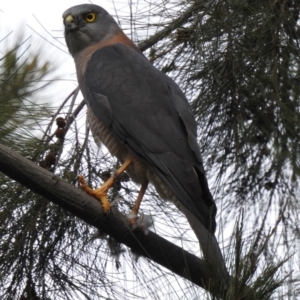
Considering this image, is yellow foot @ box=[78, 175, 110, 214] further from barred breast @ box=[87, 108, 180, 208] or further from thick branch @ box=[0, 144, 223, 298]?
barred breast @ box=[87, 108, 180, 208]

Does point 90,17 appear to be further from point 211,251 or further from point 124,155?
point 211,251

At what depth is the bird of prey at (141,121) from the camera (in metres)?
3.39

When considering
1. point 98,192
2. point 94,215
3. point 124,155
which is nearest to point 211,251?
point 94,215

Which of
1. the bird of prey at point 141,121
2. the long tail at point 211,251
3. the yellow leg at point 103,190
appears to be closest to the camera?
the long tail at point 211,251

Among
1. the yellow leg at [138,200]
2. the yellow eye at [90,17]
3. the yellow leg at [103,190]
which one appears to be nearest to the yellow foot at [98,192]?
the yellow leg at [103,190]

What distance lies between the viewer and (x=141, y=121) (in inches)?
148

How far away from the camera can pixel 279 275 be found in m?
2.38

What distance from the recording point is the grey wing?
11.2 feet

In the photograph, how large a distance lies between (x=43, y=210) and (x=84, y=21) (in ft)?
4.47

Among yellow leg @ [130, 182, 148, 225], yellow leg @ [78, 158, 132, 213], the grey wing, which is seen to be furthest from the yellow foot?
the grey wing

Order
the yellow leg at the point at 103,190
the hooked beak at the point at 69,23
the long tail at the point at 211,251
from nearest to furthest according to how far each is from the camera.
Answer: the long tail at the point at 211,251 → the yellow leg at the point at 103,190 → the hooked beak at the point at 69,23

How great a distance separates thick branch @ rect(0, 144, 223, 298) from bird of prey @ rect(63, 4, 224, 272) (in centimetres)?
9

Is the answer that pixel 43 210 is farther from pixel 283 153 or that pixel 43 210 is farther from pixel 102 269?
pixel 283 153

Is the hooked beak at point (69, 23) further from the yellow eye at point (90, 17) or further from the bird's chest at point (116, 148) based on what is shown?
the bird's chest at point (116, 148)
